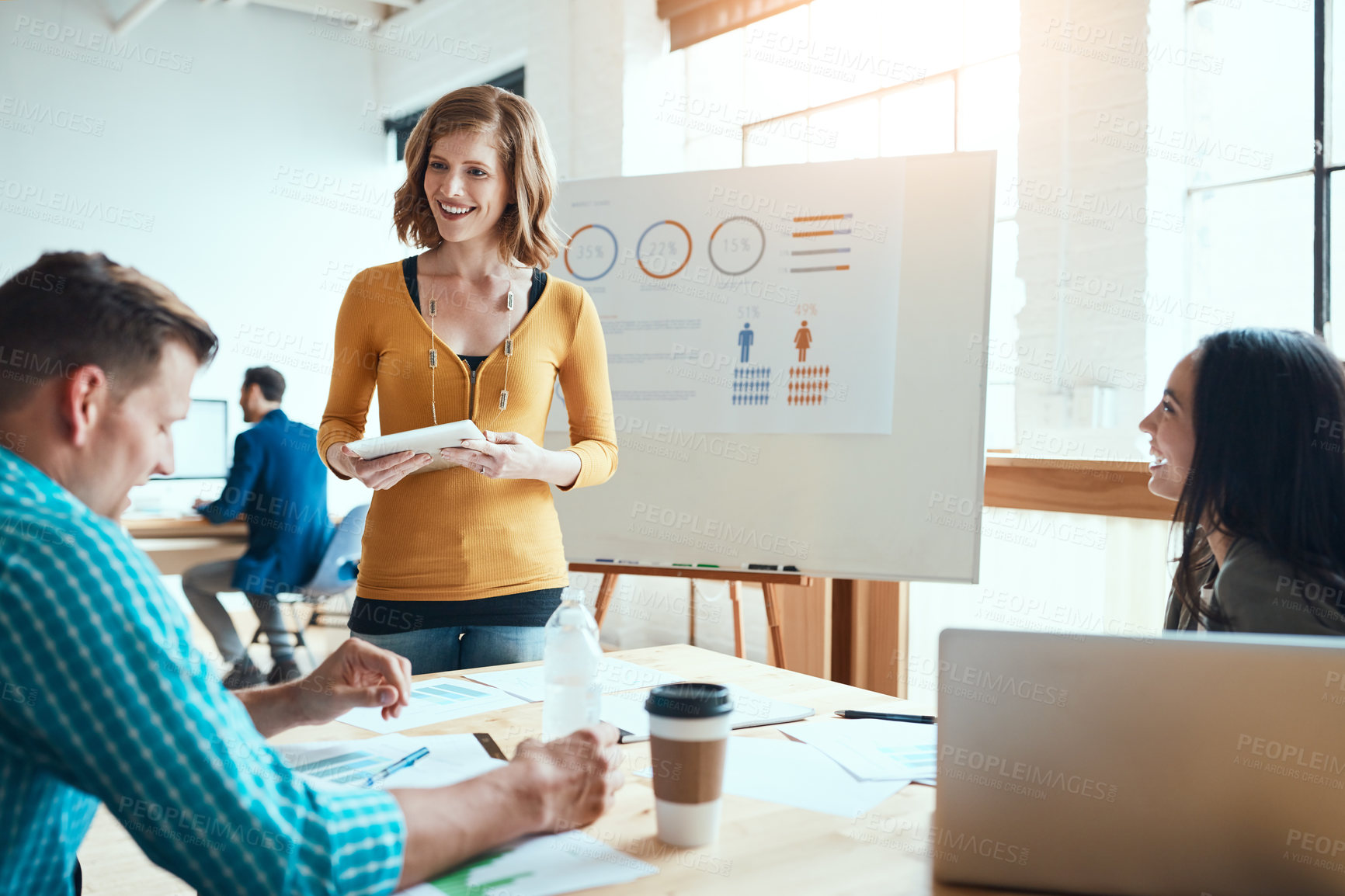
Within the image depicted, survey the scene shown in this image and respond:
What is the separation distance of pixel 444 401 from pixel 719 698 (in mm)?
953

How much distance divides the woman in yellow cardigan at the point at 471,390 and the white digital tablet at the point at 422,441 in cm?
2

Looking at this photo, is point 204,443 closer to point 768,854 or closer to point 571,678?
point 571,678

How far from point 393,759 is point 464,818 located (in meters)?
0.30

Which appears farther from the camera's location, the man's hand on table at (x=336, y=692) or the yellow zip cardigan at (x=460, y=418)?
the yellow zip cardigan at (x=460, y=418)

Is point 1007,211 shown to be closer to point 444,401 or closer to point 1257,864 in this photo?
point 444,401

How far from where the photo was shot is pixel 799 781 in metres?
0.99

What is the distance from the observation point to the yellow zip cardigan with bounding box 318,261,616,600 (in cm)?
156

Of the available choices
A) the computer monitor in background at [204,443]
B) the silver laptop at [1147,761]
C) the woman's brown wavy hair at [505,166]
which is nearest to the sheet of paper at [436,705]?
the silver laptop at [1147,761]

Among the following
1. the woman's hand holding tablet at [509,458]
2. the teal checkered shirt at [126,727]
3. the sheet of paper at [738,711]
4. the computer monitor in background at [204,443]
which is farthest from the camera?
the computer monitor in background at [204,443]

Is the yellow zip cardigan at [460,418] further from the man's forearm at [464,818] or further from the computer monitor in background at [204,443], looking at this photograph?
the computer monitor in background at [204,443]

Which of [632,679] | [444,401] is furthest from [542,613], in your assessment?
[444,401]

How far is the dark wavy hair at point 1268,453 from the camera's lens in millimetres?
1125

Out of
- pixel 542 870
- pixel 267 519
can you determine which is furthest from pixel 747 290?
pixel 267 519

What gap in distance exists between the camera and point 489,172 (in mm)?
1630
